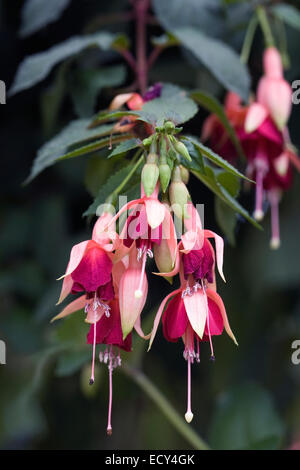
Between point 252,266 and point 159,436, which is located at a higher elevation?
point 252,266

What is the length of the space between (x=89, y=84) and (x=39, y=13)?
17 cm

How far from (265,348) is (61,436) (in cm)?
48

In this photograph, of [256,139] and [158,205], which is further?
[256,139]

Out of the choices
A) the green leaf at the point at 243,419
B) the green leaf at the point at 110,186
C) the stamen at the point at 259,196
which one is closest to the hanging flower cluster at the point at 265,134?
the stamen at the point at 259,196

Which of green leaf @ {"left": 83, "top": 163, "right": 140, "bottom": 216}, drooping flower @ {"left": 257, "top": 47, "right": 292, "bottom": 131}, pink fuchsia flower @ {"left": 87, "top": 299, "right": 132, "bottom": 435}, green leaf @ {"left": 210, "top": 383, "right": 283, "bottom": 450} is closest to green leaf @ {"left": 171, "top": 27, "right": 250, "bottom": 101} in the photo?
drooping flower @ {"left": 257, "top": 47, "right": 292, "bottom": 131}

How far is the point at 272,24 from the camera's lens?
104 centimetres

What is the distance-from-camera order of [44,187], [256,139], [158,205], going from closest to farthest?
[158,205], [256,139], [44,187]

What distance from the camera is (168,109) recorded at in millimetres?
611

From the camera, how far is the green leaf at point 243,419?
987 millimetres

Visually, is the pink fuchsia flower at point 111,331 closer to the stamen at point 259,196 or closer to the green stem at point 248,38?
the stamen at point 259,196

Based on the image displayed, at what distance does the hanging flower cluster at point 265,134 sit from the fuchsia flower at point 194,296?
265mm

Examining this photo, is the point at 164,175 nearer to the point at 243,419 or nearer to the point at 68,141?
the point at 68,141
